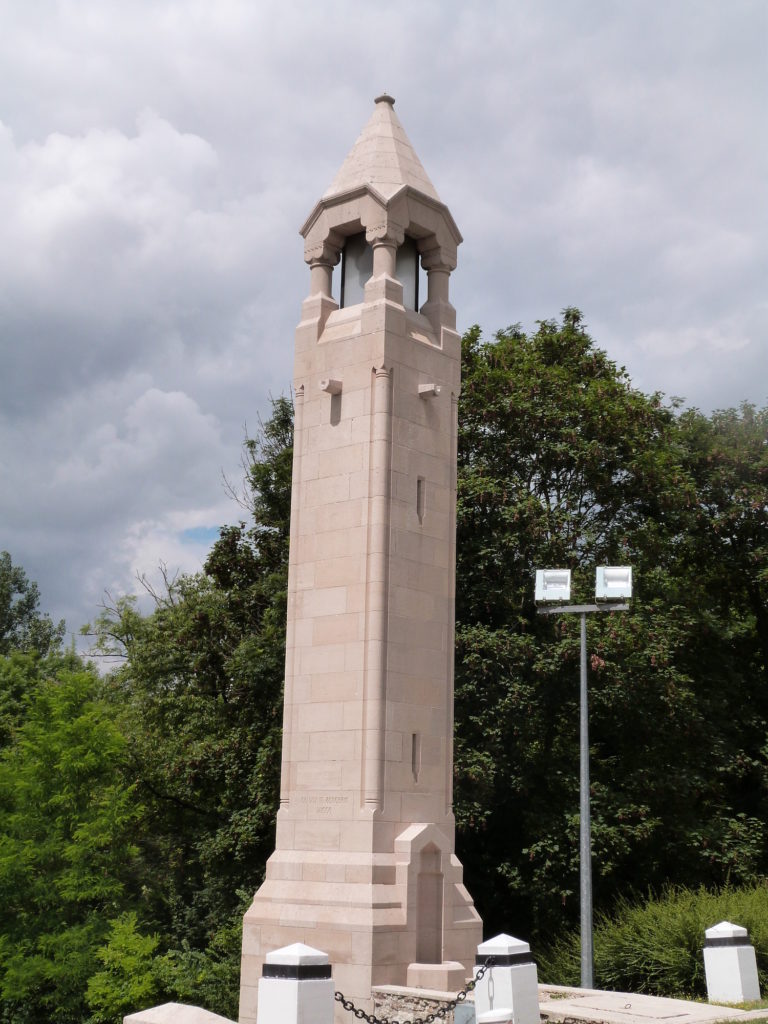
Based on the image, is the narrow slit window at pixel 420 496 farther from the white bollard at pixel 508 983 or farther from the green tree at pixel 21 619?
the green tree at pixel 21 619

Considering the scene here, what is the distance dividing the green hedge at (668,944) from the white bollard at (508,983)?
7.41 m

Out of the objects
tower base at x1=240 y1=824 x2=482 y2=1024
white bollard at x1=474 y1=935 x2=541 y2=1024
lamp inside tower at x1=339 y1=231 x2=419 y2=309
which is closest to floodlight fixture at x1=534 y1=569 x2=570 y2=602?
tower base at x1=240 y1=824 x2=482 y2=1024

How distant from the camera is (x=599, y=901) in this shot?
1095 inches

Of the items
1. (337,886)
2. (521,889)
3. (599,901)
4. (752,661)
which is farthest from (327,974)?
(752,661)

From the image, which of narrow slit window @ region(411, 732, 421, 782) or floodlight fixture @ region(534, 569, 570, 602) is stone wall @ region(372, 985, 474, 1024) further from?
floodlight fixture @ region(534, 569, 570, 602)

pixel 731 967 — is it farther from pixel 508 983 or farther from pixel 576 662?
pixel 576 662

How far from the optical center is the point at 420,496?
20.1 m

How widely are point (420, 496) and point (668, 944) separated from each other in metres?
9.40

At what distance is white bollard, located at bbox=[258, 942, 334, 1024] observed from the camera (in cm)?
1227

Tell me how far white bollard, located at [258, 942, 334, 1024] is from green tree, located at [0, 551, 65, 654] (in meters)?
50.7

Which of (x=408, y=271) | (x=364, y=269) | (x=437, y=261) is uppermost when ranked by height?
(x=437, y=261)

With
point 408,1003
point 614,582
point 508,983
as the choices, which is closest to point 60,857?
point 408,1003

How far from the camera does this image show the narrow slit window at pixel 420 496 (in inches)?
786

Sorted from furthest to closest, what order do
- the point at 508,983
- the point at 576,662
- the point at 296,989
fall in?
the point at 576,662 < the point at 508,983 < the point at 296,989
